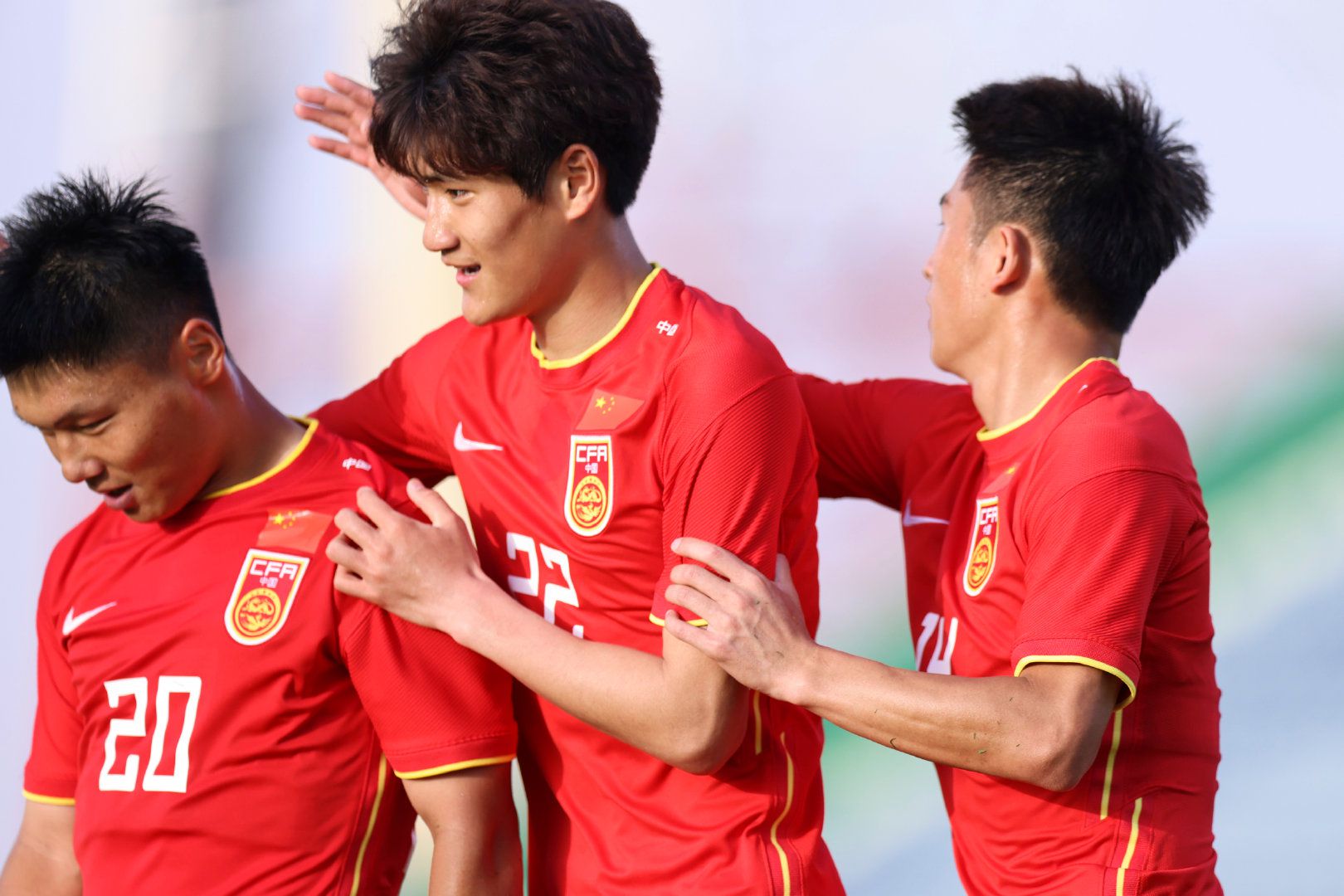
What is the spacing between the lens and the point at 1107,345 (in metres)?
2.09

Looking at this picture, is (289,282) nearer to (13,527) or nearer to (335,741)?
(13,527)

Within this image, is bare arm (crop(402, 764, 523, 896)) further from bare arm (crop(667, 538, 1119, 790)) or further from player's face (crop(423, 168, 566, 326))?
player's face (crop(423, 168, 566, 326))

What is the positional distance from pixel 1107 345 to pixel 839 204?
1.16 m

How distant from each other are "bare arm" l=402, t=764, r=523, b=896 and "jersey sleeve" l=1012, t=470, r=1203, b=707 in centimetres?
67

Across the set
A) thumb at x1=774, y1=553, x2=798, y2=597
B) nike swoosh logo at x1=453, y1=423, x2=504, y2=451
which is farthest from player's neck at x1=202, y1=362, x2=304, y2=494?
thumb at x1=774, y1=553, x2=798, y2=597

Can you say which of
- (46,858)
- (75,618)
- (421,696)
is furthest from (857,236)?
(46,858)

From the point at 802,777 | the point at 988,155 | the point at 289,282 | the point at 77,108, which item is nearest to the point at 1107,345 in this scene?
the point at 988,155

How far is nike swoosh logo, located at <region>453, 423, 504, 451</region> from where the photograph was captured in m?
2.01

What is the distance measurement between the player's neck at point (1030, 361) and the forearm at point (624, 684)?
1.86 ft

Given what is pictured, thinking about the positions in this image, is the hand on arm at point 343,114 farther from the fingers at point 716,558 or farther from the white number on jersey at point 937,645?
the white number on jersey at point 937,645

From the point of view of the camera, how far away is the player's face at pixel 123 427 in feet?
6.28

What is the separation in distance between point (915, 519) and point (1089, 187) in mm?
531

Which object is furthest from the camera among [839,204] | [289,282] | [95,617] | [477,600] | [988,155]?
[289,282]

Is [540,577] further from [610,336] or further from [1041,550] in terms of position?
A: [1041,550]
